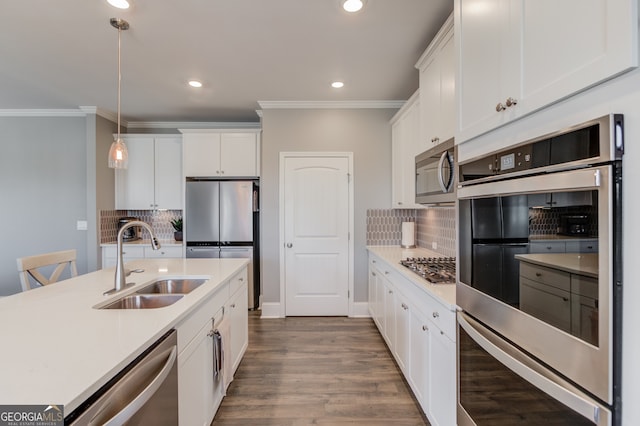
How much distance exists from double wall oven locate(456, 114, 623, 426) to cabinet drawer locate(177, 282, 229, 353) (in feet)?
4.18

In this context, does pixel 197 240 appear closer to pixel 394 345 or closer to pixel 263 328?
pixel 263 328

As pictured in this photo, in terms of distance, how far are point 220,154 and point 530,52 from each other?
12.0ft

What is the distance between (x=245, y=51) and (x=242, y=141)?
158 centimetres

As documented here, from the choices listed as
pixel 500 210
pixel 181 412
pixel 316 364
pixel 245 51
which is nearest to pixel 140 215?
pixel 245 51

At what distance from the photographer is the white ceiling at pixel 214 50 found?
198cm

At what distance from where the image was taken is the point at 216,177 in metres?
4.04

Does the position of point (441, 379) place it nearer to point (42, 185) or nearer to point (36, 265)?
point (36, 265)

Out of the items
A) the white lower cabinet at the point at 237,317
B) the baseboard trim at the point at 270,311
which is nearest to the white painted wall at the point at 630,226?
the white lower cabinet at the point at 237,317

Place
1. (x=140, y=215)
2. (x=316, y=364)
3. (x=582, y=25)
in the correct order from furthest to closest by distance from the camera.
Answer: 1. (x=140, y=215)
2. (x=316, y=364)
3. (x=582, y=25)

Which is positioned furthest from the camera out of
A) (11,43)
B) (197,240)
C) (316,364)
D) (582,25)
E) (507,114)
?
(197,240)

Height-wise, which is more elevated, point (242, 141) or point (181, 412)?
point (242, 141)

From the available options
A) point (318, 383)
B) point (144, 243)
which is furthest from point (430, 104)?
point (144, 243)

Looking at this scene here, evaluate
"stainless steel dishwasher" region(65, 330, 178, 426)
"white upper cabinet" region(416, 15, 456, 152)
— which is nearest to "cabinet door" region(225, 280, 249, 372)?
"stainless steel dishwasher" region(65, 330, 178, 426)

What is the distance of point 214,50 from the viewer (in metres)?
2.46
